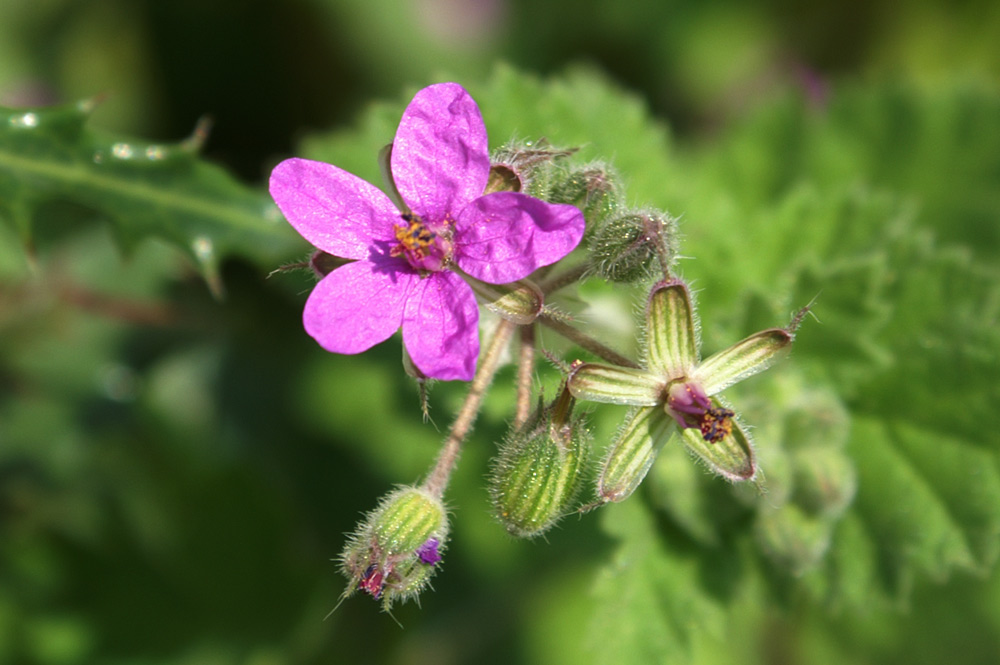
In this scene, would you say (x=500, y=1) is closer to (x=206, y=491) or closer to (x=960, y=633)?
(x=206, y=491)

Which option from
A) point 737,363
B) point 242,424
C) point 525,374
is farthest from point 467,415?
point 242,424

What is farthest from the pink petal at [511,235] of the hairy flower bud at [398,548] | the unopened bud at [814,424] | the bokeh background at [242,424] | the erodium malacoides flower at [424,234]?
the bokeh background at [242,424]

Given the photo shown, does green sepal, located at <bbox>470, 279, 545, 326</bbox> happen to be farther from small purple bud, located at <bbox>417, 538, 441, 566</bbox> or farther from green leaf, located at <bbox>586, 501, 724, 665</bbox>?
green leaf, located at <bbox>586, 501, 724, 665</bbox>

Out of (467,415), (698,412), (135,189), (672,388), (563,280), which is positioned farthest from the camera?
(135,189)

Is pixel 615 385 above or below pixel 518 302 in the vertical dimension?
below

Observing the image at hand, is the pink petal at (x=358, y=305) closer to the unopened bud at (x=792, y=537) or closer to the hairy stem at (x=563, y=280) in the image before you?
the hairy stem at (x=563, y=280)

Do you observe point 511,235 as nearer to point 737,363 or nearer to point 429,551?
point 737,363

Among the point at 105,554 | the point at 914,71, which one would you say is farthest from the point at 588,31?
the point at 105,554
